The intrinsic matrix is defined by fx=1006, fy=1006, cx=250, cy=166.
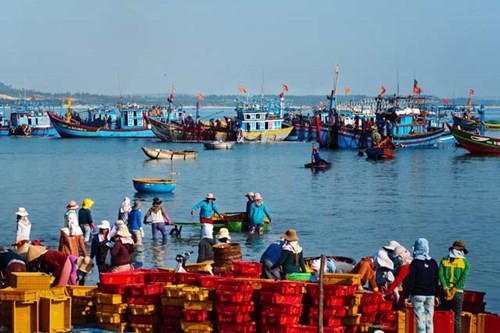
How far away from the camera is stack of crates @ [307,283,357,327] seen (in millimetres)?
12594

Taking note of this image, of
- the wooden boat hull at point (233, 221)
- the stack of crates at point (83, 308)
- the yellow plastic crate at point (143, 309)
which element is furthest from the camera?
the wooden boat hull at point (233, 221)

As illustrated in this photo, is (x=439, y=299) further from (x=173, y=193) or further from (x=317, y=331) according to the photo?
(x=173, y=193)

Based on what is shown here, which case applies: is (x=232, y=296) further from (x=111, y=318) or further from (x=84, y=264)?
(x=84, y=264)

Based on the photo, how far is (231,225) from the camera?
84.6 feet

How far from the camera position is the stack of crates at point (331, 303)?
41.3ft

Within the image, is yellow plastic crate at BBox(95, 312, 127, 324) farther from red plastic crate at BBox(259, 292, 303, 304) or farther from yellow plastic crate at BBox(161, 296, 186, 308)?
red plastic crate at BBox(259, 292, 303, 304)

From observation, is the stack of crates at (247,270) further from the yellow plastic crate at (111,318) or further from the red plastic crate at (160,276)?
the yellow plastic crate at (111,318)

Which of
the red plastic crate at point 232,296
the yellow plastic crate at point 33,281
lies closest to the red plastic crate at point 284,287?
the red plastic crate at point 232,296

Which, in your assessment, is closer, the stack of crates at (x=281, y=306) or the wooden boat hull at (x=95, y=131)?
the stack of crates at (x=281, y=306)

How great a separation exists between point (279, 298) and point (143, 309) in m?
1.89

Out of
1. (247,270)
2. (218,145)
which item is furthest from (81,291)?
(218,145)

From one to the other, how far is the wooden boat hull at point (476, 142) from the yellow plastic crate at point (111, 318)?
→ 6337cm

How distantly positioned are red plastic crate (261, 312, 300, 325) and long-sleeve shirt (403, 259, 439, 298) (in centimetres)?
149

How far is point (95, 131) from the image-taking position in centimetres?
10469
